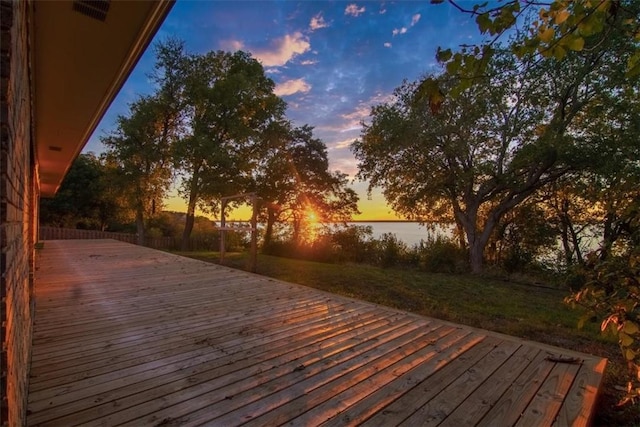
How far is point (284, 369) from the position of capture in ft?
7.99

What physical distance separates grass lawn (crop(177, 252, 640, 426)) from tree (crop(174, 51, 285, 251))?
6183mm

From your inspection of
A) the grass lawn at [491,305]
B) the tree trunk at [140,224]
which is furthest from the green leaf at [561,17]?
the tree trunk at [140,224]

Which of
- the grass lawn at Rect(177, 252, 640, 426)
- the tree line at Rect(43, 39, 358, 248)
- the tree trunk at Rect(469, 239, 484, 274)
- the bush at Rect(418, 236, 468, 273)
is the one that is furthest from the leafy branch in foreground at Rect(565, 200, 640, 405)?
the tree line at Rect(43, 39, 358, 248)

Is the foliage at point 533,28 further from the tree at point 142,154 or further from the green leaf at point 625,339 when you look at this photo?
the tree at point 142,154

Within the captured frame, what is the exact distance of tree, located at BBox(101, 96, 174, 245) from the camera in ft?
47.0

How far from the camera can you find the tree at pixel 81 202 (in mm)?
17516

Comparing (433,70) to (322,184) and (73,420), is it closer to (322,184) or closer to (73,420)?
(322,184)

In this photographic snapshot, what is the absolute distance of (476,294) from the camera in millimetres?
6301

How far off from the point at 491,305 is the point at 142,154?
561 inches

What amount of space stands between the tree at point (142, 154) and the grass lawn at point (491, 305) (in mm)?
Result: 8113

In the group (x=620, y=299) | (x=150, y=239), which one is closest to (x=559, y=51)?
(x=620, y=299)

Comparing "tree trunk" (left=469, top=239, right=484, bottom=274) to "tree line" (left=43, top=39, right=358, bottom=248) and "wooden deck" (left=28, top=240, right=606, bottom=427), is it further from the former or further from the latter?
"wooden deck" (left=28, top=240, right=606, bottom=427)

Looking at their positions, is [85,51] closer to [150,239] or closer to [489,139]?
[489,139]

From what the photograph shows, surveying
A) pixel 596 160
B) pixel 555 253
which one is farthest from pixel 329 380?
pixel 555 253
